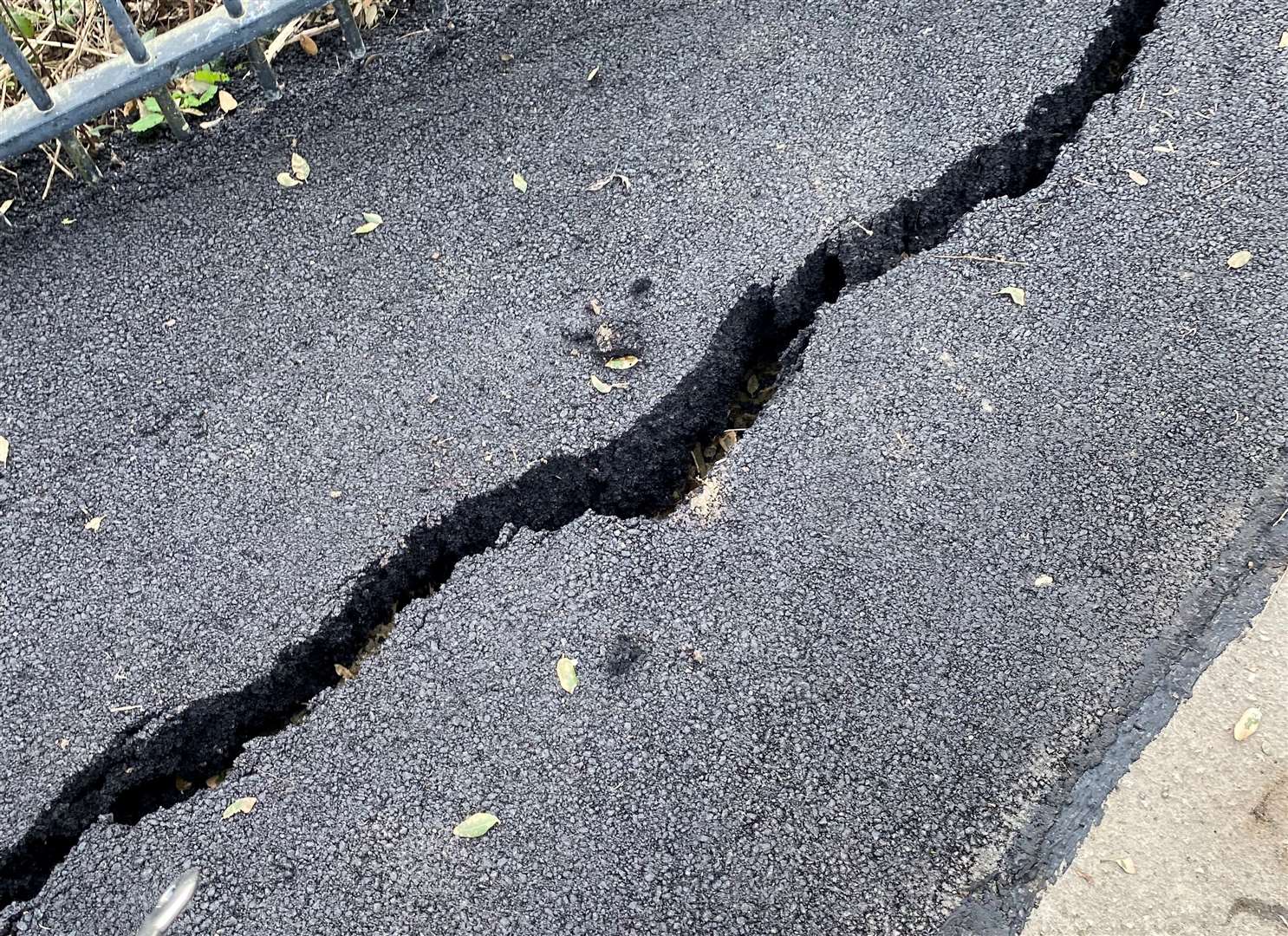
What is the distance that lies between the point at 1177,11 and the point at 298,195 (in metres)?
2.60

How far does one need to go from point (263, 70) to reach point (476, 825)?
2.30 m

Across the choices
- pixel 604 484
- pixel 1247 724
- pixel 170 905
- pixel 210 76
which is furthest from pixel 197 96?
pixel 1247 724

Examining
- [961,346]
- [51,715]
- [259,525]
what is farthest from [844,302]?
[51,715]

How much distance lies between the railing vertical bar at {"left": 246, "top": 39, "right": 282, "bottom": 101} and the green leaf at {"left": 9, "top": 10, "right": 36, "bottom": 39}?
2.44ft

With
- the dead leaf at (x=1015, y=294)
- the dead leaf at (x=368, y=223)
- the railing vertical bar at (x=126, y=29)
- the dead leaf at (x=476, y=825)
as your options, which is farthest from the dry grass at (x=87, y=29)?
the dead leaf at (x=476, y=825)

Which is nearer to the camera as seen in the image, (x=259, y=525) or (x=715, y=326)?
(x=259, y=525)

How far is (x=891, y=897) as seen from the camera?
1.92 metres

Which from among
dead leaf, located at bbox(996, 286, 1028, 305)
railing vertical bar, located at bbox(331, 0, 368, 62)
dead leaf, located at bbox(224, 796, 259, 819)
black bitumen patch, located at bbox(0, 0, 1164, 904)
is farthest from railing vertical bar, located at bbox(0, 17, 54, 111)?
dead leaf, located at bbox(996, 286, 1028, 305)

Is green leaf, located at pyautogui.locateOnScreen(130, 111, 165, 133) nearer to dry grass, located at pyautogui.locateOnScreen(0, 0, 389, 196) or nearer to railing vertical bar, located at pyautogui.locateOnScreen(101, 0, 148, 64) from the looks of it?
dry grass, located at pyautogui.locateOnScreen(0, 0, 389, 196)

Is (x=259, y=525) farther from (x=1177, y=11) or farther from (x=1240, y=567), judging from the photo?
(x=1177, y=11)

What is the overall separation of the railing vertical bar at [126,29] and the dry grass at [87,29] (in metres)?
0.31

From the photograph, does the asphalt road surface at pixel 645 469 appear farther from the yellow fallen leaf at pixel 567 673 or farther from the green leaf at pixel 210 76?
the green leaf at pixel 210 76

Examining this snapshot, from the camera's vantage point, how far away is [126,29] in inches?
110

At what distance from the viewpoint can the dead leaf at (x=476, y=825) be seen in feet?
6.65
